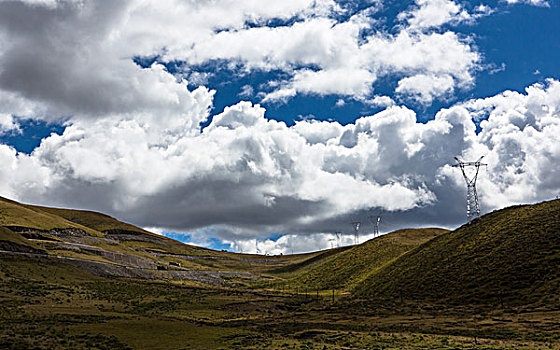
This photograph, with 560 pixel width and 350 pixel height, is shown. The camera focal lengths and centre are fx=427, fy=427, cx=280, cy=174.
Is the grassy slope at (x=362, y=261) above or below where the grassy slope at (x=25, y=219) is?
below

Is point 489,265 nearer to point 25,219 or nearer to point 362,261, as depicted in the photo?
point 362,261

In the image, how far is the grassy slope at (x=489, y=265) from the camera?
81.2m

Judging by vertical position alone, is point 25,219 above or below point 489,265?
above

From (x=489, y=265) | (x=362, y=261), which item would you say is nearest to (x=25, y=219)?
(x=362, y=261)

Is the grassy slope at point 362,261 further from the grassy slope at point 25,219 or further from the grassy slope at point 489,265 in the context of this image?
the grassy slope at point 25,219

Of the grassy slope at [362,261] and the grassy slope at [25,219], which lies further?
the grassy slope at [25,219]

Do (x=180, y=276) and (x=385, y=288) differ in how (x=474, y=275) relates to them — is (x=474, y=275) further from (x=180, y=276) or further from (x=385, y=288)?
(x=180, y=276)

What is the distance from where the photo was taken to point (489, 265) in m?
94.1

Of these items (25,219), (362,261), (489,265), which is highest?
(25,219)

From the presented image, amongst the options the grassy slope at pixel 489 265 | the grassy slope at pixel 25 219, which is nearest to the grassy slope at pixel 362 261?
the grassy slope at pixel 489 265

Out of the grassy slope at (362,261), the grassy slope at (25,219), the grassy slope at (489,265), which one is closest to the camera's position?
the grassy slope at (489,265)

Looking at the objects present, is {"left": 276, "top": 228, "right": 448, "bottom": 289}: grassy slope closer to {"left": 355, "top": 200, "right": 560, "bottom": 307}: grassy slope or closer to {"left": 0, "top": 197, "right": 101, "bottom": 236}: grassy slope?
{"left": 355, "top": 200, "right": 560, "bottom": 307}: grassy slope

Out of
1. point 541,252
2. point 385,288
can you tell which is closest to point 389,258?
point 385,288

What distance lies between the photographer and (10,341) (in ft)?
144
